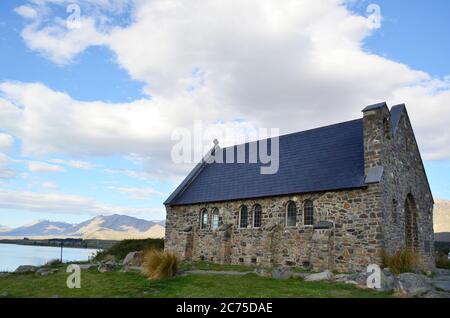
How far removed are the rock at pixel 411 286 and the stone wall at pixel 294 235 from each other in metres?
5.29

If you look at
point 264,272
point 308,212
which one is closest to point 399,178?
point 308,212

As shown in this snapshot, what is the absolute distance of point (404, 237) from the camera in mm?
22266

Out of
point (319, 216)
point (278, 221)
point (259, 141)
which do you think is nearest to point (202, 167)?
point (259, 141)

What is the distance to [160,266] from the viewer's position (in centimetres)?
1630

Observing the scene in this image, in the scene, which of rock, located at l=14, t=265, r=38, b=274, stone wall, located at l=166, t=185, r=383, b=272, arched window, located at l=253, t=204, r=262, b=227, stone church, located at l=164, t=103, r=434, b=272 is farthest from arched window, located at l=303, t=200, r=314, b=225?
rock, located at l=14, t=265, r=38, b=274

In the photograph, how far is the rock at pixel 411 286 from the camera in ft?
40.1

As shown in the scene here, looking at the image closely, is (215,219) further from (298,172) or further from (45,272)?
(45,272)

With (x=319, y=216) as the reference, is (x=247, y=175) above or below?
above

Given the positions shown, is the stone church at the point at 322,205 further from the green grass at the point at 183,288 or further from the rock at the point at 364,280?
the green grass at the point at 183,288

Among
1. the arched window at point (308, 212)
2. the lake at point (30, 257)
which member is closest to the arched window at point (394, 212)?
the arched window at point (308, 212)

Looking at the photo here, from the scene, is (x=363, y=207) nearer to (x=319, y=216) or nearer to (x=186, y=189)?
(x=319, y=216)

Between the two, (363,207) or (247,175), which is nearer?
(363,207)
